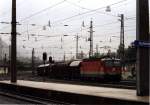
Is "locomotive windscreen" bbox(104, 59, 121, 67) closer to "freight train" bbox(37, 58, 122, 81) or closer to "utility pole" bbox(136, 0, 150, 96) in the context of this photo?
"freight train" bbox(37, 58, 122, 81)

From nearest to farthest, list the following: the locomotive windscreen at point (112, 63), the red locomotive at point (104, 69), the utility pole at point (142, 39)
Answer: the utility pole at point (142, 39)
the red locomotive at point (104, 69)
the locomotive windscreen at point (112, 63)

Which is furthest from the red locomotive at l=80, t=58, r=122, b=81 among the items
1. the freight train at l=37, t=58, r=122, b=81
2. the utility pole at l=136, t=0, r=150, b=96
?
the utility pole at l=136, t=0, r=150, b=96

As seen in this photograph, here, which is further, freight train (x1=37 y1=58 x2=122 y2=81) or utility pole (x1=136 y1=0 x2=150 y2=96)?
freight train (x1=37 y1=58 x2=122 y2=81)

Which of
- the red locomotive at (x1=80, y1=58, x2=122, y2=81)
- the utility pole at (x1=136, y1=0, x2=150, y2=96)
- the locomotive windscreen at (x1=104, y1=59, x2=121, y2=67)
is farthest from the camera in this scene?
the locomotive windscreen at (x1=104, y1=59, x2=121, y2=67)

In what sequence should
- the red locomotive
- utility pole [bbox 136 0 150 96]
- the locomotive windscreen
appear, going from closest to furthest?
utility pole [bbox 136 0 150 96] → the red locomotive → the locomotive windscreen

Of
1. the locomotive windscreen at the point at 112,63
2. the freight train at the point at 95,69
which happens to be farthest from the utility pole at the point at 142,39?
the locomotive windscreen at the point at 112,63

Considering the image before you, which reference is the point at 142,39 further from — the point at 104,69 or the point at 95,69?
the point at 95,69

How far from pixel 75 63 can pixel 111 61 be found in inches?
297

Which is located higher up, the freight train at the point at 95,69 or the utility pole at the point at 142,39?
the utility pole at the point at 142,39

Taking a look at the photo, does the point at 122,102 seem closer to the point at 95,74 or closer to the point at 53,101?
the point at 53,101

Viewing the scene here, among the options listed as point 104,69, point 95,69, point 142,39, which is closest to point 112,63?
point 104,69

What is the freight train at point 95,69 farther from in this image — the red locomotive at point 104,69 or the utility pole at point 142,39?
the utility pole at point 142,39

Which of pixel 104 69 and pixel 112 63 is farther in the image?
pixel 112 63

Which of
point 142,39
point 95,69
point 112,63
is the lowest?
point 95,69
